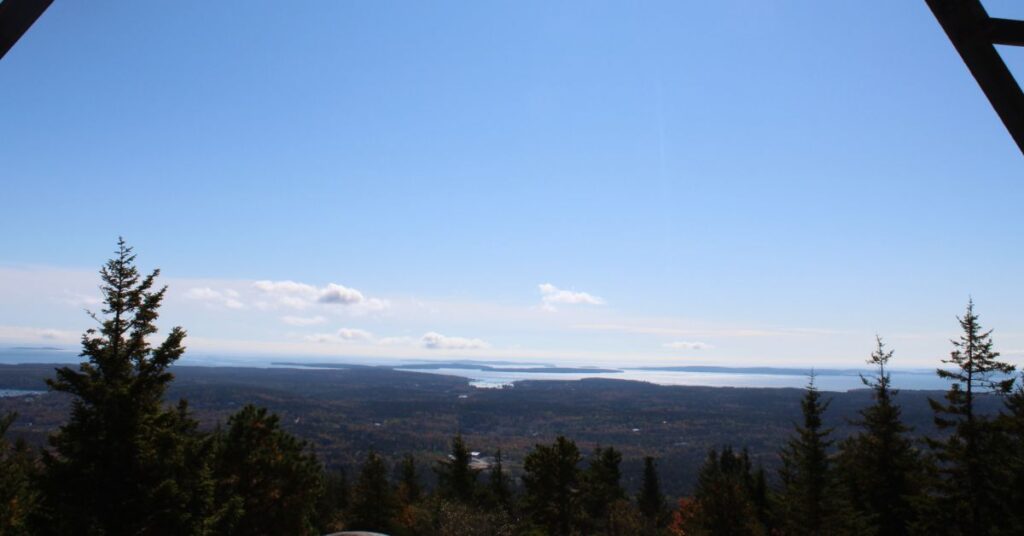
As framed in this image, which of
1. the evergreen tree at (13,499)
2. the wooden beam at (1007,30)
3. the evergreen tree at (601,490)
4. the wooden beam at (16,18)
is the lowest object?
the evergreen tree at (601,490)

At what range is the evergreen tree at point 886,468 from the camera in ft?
106

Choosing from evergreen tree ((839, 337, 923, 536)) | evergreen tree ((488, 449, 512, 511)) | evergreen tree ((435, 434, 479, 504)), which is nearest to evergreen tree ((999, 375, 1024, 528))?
evergreen tree ((839, 337, 923, 536))

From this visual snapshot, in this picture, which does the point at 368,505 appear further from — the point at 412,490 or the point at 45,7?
the point at 45,7

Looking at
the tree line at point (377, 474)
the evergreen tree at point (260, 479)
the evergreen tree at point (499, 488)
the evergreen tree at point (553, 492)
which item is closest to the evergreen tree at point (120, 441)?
the tree line at point (377, 474)

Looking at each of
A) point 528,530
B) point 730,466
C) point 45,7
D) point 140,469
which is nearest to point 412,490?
point 528,530

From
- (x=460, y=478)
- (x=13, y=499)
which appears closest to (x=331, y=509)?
(x=460, y=478)

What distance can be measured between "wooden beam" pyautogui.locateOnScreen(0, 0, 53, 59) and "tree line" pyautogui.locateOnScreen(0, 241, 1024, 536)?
64.2 ft

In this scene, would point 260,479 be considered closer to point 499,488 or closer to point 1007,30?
point 499,488

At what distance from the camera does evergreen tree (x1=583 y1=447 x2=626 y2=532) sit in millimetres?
59438

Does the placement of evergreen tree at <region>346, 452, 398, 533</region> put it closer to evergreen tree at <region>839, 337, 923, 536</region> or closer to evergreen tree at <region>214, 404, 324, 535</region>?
evergreen tree at <region>214, 404, 324, 535</region>

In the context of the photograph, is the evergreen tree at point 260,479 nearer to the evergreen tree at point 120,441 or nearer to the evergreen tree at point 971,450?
the evergreen tree at point 120,441

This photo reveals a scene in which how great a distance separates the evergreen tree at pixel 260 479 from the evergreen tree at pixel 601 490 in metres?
29.7

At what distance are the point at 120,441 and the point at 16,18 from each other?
20257 millimetres

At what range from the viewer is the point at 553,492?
145 feet
